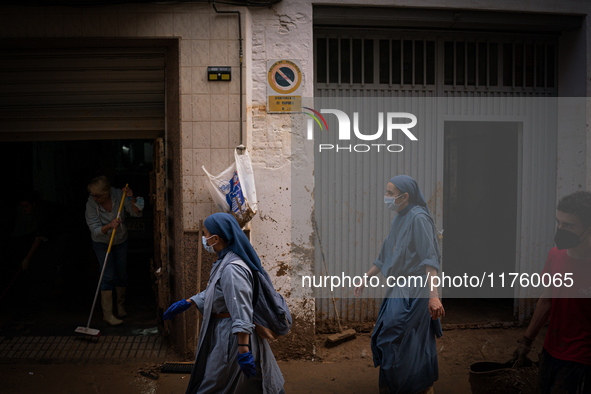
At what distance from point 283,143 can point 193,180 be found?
1.04m

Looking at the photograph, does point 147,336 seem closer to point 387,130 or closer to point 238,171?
point 238,171

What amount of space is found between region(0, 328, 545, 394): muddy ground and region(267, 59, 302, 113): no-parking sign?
2793 millimetres

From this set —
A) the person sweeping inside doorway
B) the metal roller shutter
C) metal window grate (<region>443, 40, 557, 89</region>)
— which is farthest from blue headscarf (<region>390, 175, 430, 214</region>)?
the person sweeping inside doorway

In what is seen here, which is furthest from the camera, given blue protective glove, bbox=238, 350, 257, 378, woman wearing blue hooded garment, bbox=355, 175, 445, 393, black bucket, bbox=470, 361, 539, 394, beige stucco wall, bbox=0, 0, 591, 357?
beige stucco wall, bbox=0, 0, 591, 357

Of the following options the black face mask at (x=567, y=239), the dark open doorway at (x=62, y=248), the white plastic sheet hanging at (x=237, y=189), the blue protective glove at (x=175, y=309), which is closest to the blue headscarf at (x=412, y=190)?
the black face mask at (x=567, y=239)

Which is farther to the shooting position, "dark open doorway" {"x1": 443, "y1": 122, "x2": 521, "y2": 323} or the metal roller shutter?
"dark open doorway" {"x1": 443, "y1": 122, "x2": 521, "y2": 323}

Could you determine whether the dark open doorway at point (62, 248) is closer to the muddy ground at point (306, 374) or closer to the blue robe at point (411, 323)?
the muddy ground at point (306, 374)

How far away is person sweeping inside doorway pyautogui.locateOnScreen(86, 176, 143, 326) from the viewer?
588 centimetres

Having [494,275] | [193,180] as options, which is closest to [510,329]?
[494,275]

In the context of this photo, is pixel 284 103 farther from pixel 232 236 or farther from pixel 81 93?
pixel 81 93

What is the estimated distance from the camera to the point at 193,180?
16.4ft

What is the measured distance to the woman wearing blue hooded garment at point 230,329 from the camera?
10.1 feet

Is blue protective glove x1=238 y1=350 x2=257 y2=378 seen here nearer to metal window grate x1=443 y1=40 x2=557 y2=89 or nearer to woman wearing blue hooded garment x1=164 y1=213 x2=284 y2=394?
woman wearing blue hooded garment x1=164 y1=213 x2=284 y2=394

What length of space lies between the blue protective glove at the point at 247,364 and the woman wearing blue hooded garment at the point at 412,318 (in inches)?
53.3
